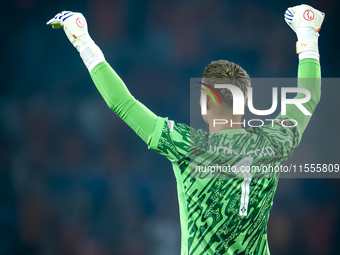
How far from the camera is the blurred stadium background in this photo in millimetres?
2697

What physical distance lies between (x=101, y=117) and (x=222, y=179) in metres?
1.87

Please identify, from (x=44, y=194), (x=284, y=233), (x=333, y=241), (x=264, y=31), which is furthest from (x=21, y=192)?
(x=333, y=241)

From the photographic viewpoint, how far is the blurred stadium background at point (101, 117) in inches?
106

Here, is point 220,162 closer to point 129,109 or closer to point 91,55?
point 129,109

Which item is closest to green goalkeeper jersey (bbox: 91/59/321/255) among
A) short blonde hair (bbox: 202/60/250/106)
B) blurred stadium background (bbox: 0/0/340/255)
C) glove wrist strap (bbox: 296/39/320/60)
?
short blonde hair (bbox: 202/60/250/106)

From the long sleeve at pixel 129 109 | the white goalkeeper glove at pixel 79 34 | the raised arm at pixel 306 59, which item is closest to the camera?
the long sleeve at pixel 129 109

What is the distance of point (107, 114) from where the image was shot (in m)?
2.76

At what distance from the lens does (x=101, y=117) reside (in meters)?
2.74

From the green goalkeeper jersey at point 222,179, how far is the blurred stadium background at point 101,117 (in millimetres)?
1707

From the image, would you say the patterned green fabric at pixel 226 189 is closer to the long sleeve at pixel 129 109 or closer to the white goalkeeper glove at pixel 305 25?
the long sleeve at pixel 129 109

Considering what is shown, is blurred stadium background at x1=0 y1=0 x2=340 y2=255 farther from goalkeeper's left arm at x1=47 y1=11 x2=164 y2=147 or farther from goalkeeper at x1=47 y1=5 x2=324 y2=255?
goalkeeper's left arm at x1=47 y1=11 x2=164 y2=147

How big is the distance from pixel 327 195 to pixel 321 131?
19.4 inches

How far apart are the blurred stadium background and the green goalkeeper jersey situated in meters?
1.71

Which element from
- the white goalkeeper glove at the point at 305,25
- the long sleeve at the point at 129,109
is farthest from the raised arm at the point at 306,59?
the long sleeve at the point at 129,109
